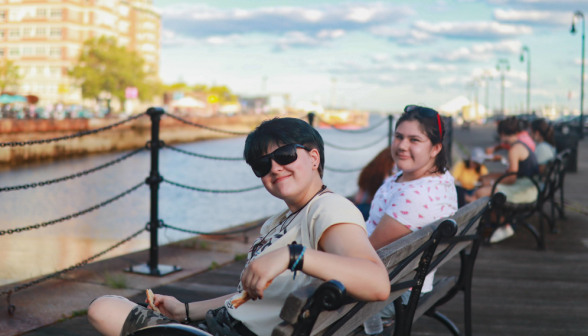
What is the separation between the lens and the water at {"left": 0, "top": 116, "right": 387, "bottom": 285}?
33.7 feet

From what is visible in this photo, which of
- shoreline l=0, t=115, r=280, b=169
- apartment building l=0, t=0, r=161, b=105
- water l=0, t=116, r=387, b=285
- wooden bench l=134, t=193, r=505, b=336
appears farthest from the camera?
apartment building l=0, t=0, r=161, b=105

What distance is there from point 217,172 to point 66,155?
49.4 feet

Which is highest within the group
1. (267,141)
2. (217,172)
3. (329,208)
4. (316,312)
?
(267,141)

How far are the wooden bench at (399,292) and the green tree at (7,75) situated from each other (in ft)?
260

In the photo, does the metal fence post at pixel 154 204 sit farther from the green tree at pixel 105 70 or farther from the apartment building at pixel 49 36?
the apartment building at pixel 49 36

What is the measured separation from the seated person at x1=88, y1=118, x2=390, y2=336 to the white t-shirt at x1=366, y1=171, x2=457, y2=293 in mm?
843

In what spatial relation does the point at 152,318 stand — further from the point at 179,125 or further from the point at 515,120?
the point at 179,125

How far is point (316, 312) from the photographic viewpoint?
133 cm

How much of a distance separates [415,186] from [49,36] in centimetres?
10591

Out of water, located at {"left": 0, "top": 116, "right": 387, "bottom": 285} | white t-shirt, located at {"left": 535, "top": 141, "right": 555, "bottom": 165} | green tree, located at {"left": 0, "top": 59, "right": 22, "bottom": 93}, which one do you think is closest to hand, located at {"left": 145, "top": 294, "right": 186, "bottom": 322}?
water, located at {"left": 0, "top": 116, "right": 387, "bottom": 285}

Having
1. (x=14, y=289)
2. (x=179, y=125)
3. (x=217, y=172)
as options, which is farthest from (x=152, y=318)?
(x=179, y=125)

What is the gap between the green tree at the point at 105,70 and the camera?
7488 cm

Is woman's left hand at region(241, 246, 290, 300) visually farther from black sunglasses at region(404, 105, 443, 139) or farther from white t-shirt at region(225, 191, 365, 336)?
black sunglasses at region(404, 105, 443, 139)

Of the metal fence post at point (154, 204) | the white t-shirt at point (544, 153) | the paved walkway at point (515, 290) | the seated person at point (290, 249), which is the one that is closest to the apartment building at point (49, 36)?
the white t-shirt at point (544, 153)
